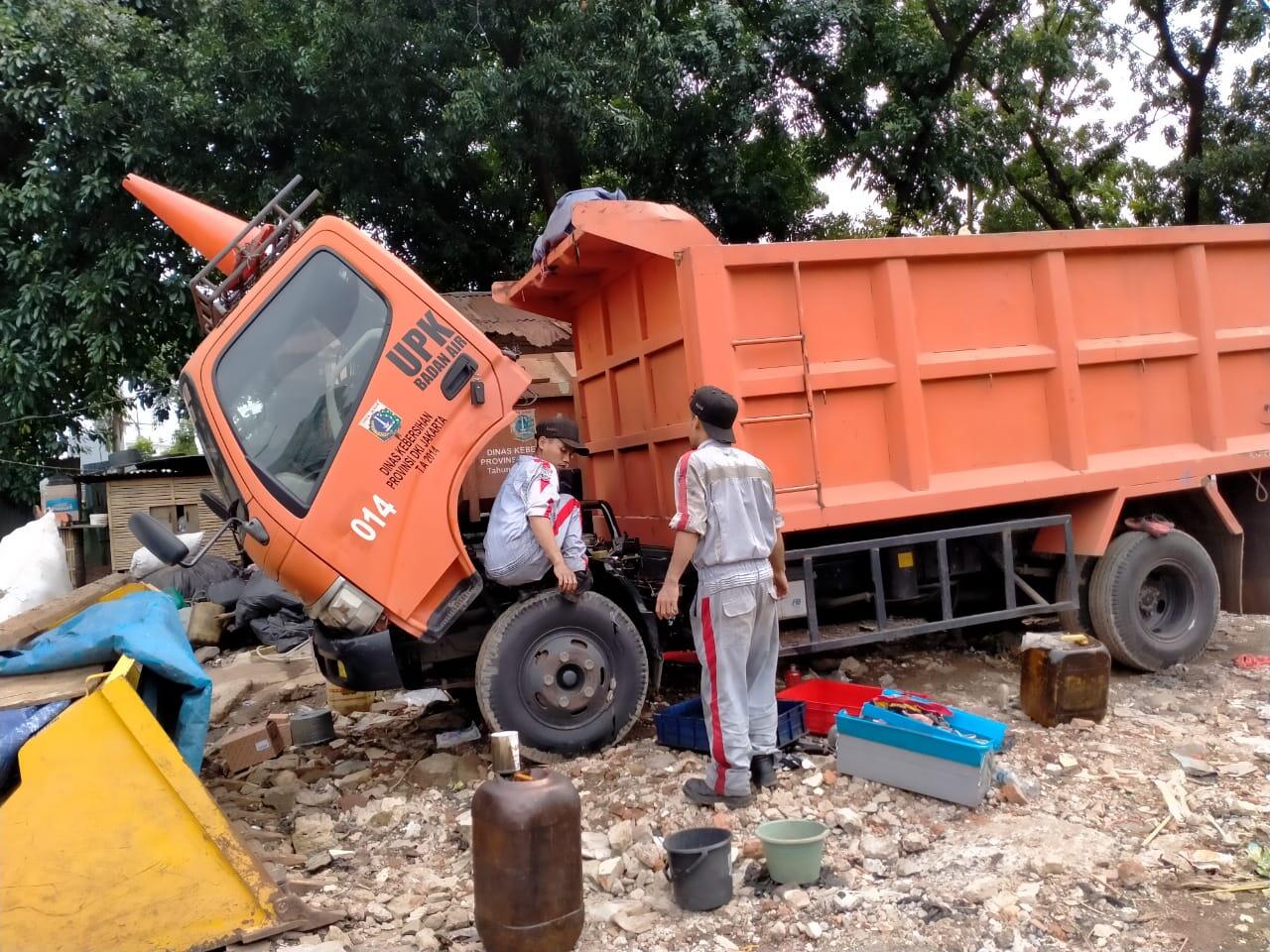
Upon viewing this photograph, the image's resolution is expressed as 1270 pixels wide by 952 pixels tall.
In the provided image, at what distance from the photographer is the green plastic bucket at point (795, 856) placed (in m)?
3.02

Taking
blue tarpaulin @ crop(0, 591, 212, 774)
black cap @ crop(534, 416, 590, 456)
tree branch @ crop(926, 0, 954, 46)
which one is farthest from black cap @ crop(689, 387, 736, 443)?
tree branch @ crop(926, 0, 954, 46)

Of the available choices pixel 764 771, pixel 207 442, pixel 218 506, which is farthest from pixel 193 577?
pixel 764 771

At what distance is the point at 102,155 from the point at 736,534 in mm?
6980

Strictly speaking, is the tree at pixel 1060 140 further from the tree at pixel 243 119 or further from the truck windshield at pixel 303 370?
the truck windshield at pixel 303 370

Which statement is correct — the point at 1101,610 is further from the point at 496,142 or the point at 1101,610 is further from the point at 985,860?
the point at 496,142

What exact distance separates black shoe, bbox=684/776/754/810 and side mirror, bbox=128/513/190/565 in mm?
2056


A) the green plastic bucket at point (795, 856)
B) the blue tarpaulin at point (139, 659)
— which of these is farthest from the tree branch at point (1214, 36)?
the blue tarpaulin at point (139, 659)

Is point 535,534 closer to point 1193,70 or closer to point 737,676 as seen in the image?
point 737,676

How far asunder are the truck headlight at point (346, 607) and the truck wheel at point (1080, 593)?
11.8 ft

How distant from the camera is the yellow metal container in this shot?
2.62 m

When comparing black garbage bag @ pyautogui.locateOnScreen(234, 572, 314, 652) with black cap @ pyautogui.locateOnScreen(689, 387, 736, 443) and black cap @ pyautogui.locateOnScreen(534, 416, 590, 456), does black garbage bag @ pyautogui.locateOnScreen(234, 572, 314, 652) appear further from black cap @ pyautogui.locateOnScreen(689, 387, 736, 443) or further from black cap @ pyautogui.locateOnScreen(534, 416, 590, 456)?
black cap @ pyautogui.locateOnScreen(689, 387, 736, 443)

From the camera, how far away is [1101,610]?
519 cm

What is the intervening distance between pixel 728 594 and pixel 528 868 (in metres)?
1.38

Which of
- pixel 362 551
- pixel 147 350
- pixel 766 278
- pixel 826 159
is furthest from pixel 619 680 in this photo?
pixel 826 159
